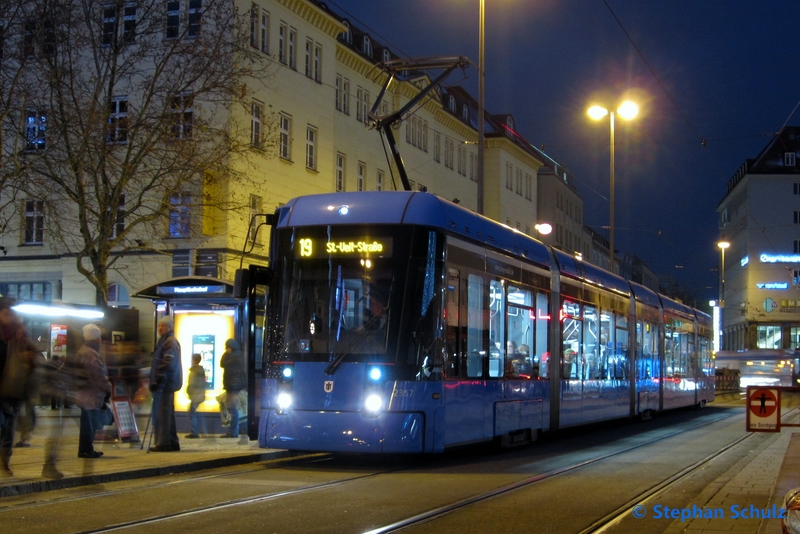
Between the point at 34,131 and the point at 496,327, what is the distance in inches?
573

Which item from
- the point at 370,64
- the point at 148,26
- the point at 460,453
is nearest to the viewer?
the point at 460,453

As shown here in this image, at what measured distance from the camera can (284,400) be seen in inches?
535

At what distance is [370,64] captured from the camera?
160 feet

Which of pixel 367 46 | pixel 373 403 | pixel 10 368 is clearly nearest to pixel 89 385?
pixel 10 368

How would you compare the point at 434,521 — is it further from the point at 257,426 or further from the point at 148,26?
the point at 148,26

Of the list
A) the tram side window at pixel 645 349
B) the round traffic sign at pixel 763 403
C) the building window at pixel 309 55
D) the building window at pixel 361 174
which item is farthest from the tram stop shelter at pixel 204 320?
the building window at pixel 361 174

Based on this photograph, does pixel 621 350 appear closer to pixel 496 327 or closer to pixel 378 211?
pixel 496 327

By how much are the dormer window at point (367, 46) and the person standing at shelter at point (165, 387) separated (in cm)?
3611

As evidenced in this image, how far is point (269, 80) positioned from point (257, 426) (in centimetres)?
2616

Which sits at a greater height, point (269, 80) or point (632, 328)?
point (269, 80)

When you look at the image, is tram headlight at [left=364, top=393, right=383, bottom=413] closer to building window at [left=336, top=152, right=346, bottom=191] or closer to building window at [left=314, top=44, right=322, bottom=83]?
building window at [left=314, top=44, right=322, bottom=83]

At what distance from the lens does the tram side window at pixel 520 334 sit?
16266 millimetres

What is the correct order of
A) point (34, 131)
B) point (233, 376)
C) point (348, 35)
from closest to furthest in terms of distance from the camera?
point (233, 376)
point (34, 131)
point (348, 35)

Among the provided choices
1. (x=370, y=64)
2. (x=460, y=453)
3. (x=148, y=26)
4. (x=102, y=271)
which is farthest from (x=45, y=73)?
(x=370, y=64)
